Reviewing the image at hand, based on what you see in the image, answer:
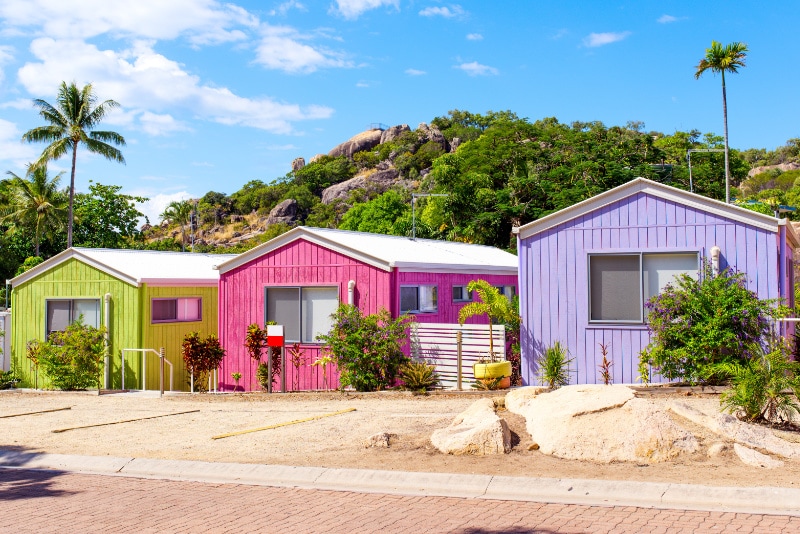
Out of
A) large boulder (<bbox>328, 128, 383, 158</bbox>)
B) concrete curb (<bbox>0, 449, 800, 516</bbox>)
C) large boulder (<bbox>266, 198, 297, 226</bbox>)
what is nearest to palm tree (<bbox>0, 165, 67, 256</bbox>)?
concrete curb (<bbox>0, 449, 800, 516</bbox>)

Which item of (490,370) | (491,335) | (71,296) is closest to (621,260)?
(491,335)

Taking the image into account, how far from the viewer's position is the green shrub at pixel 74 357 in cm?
1964

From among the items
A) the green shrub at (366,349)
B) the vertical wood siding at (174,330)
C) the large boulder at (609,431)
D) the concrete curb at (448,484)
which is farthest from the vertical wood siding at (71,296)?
the large boulder at (609,431)

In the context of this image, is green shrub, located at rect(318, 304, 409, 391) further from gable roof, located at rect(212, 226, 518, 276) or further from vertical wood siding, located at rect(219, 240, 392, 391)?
gable roof, located at rect(212, 226, 518, 276)

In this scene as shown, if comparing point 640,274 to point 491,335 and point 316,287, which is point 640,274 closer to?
point 491,335

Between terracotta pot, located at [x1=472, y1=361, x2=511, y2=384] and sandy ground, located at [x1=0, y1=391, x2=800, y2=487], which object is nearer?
sandy ground, located at [x1=0, y1=391, x2=800, y2=487]

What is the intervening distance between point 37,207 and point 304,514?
53.3 meters

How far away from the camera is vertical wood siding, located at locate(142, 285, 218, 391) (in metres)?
20.2

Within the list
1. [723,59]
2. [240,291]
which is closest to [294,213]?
[723,59]

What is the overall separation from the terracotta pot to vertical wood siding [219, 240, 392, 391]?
275 centimetres

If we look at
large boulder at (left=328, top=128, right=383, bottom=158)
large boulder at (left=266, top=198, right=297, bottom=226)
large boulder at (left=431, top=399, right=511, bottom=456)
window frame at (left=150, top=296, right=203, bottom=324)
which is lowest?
large boulder at (left=431, top=399, right=511, bottom=456)

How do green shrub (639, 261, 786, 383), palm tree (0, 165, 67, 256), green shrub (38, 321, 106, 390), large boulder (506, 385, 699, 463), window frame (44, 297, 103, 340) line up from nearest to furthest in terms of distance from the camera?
large boulder (506, 385, 699, 463), green shrub (639, 261, 786, 383), green shrub (38, 321, 106, 390), window frame (44, 297, 103, 340), palm tree (0, 165, 67, 256)

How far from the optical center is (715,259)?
1455cm

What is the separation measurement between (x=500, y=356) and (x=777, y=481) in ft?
25.2
